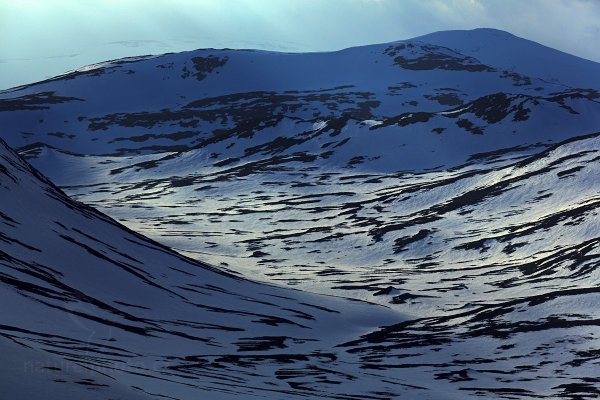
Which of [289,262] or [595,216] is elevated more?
[595,216]

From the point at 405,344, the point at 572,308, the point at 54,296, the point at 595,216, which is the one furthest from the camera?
the point at 595,216

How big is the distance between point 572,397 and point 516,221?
92.2 m

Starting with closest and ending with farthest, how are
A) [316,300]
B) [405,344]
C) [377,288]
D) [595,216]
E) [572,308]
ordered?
[405,344]
[572,308]
[316,300]
[377,288]
[595,216]

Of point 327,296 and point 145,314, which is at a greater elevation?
point 145,314

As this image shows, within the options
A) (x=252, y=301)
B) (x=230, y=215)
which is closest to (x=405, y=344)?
(x=252, y=301)

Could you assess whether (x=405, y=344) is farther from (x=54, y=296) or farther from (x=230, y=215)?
(x=230, y=215)

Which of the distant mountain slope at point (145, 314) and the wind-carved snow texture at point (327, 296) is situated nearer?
the distant mountain slope at point (145, 314)

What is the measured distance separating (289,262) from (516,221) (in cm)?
4372

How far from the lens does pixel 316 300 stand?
328ft

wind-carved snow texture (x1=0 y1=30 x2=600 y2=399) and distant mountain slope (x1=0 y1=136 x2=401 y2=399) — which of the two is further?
wind-carved snow texture (x1=0 y1=30 x2=600 y2=399)

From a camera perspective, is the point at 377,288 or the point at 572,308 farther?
the point at 377,288

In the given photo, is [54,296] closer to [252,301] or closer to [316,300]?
[252,301]

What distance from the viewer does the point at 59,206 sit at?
302 ft

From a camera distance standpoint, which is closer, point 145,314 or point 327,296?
point 145,314
